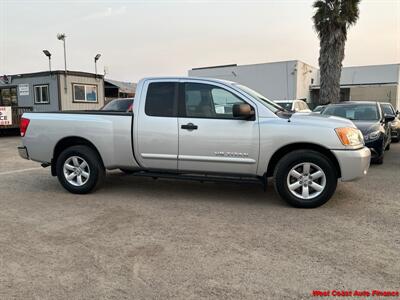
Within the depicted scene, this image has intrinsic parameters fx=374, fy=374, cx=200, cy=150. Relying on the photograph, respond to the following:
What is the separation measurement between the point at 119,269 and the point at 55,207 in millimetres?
2485

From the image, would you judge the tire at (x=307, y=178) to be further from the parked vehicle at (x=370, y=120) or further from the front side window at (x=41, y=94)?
the front side window at (x=41, y=94)

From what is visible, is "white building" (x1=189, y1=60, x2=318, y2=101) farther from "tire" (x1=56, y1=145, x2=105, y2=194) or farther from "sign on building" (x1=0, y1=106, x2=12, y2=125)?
"tire" (x1=56, y1=145, x2=105, y2=194)

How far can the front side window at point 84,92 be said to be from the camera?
74.1 ft

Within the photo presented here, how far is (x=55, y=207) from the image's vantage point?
548 cm

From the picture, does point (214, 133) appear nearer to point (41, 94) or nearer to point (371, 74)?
point (41, 94)

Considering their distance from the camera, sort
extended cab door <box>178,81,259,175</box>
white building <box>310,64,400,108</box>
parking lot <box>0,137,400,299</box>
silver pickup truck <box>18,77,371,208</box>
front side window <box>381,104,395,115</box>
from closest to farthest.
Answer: parking lot <box>0,137,400,299</box>
silver pickup truck <box>18,77,371,208</box>
extended cab door <box>178,81,259,175</box>
front side window <box>381,104,395,115</box>
white building <box>310,64,400,108</box>

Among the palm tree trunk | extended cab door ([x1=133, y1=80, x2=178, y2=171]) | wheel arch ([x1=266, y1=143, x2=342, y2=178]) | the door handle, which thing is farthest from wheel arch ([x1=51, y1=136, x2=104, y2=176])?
the palm tree trunk

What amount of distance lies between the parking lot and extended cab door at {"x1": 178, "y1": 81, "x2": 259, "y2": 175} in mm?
600

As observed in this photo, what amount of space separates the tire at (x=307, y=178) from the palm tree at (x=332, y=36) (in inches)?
612

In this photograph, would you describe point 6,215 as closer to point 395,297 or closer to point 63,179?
point 63,179

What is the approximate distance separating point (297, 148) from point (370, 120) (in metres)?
4.90

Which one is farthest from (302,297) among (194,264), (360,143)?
(360,143)

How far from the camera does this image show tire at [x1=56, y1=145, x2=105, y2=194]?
6074 millimetres

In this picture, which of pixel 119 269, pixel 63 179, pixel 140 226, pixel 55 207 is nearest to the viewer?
pixel 119 269
